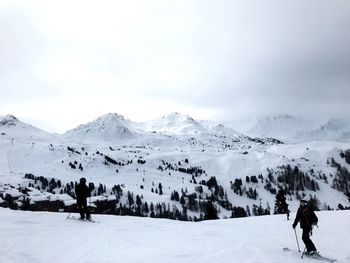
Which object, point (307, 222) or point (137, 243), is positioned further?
point (137, 243)

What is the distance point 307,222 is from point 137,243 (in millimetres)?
8804

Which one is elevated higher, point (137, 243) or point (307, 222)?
point (307, 222)

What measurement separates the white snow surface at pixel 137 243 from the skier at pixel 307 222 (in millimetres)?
752

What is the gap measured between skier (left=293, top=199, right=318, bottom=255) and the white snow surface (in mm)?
752

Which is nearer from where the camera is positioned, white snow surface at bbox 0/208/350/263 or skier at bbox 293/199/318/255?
white snow surface at bbox 0/208/350/263

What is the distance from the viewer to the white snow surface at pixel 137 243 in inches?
638

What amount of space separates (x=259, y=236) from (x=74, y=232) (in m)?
12.0

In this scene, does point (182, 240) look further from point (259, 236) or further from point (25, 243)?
point (25, 243)

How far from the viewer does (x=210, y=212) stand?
6209 cm

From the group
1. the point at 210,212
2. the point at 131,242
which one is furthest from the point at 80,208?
the point at 210,212

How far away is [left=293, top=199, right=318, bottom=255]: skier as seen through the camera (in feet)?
60.2

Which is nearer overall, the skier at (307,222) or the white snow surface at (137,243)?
the white snow surface at (137,243)

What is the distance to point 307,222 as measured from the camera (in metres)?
18.5

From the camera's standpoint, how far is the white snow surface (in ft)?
53.2
